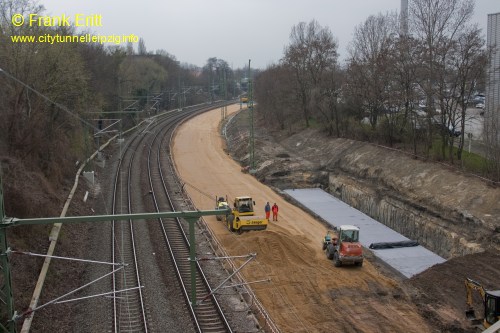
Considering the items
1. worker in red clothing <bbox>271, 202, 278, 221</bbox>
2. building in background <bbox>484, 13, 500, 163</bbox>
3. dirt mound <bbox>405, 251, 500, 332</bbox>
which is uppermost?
building in background <bbox>484, 13, 500, 163</bbox>

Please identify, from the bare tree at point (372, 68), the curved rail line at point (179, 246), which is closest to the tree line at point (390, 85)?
the bare tree at point (372, 68)

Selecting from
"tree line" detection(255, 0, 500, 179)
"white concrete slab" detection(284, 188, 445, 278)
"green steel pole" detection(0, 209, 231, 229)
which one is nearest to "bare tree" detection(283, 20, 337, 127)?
"tree line" detection(255, 0, 500, 179)

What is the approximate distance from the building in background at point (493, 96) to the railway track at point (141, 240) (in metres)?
18.9

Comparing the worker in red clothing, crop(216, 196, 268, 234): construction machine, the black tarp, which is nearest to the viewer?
the black tarp

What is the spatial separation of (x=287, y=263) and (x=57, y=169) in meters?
20.2

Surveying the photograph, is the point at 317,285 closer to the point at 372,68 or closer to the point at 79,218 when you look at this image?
the point at 79,218

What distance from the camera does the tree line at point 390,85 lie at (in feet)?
116

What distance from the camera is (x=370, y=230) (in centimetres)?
3173

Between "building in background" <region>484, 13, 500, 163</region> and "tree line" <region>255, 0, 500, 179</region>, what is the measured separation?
0.73 metres

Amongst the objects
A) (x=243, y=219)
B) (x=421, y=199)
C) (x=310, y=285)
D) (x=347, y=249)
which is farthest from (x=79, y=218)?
(x=421, y=199)

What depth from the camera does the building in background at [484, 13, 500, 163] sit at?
3139 cm

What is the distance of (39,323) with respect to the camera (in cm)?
1670

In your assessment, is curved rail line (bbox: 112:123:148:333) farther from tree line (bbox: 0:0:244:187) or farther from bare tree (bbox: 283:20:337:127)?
bare tree (bbox: 283:20:337:127)

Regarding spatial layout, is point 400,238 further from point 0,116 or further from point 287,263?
point 0,116
